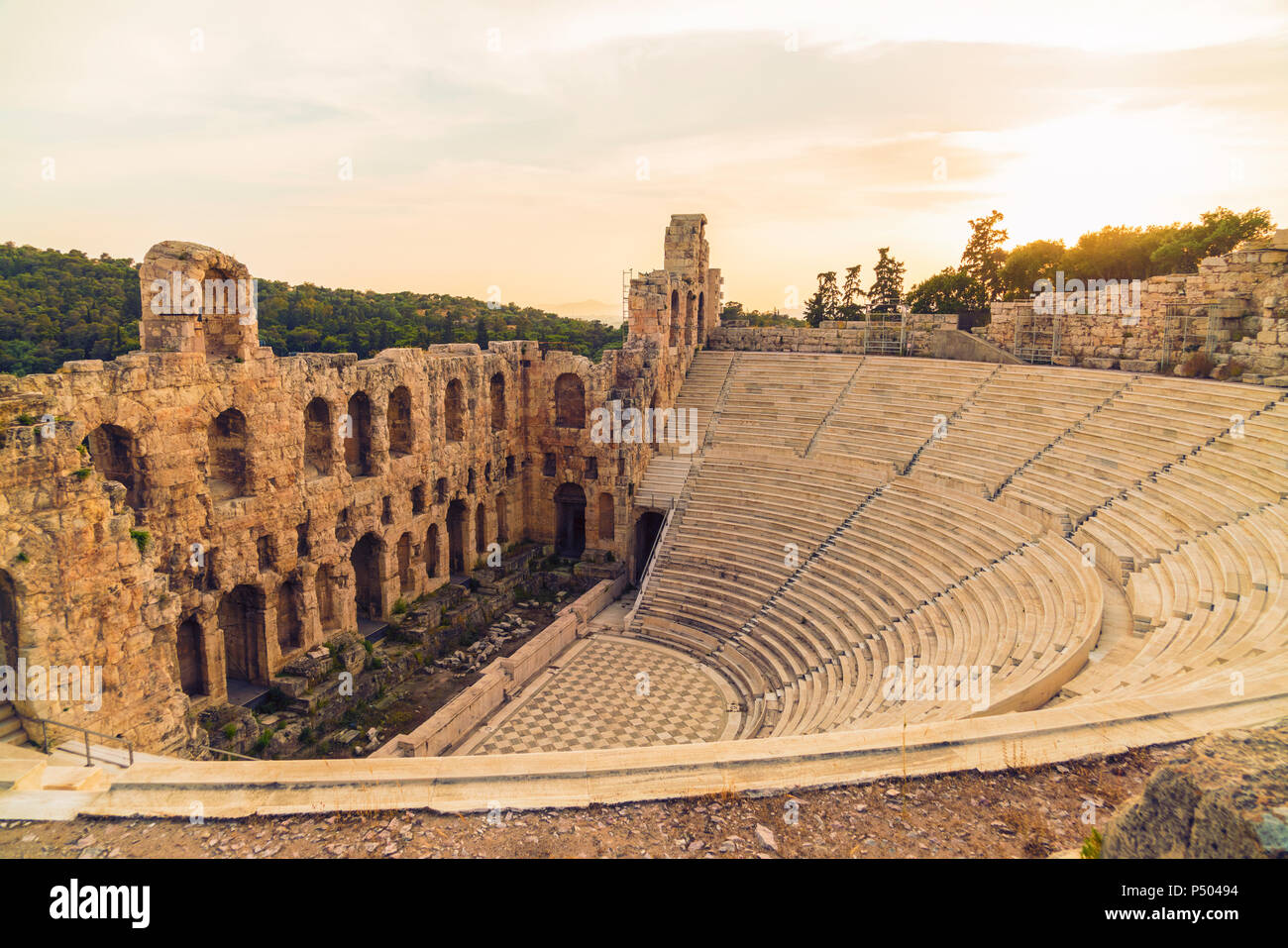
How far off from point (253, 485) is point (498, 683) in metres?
6.80

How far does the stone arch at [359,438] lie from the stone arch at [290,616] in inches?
135

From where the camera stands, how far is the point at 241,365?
637 inches

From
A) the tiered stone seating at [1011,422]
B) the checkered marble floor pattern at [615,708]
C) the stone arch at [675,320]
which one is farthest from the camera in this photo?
the stone arch at [675,320]

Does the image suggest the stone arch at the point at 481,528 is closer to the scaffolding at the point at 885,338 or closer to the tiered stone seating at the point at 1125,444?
the tiered stone seating at the point at 1125,444

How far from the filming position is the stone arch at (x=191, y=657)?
15.7m

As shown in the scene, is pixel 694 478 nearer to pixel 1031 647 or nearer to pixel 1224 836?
pixel 1031 647

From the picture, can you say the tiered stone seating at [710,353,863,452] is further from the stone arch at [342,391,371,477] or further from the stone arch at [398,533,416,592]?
the stone arch at [342,391,371,477]

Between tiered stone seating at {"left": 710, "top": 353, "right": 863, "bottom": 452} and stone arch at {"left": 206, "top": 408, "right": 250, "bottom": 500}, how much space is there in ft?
47.1

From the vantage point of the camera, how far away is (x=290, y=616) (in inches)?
717

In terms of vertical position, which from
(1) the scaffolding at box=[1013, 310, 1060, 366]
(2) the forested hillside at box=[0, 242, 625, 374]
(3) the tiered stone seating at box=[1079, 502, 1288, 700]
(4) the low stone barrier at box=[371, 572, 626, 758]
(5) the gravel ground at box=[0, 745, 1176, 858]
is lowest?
(4) the low stone barrier at box=[371, 572, 626, 758]

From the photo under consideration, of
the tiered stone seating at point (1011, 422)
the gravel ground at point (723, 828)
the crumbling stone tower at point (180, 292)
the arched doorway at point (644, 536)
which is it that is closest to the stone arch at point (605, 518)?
the arched doorway at point (644, 536)

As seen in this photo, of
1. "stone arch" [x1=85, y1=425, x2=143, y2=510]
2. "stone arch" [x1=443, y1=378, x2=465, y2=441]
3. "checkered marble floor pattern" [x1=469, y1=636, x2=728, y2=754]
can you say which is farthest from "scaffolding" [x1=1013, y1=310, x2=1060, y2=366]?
"stone arch" [x1=85, y1=425, x2=143, y2=510]

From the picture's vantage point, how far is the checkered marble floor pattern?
1616 centimetres
